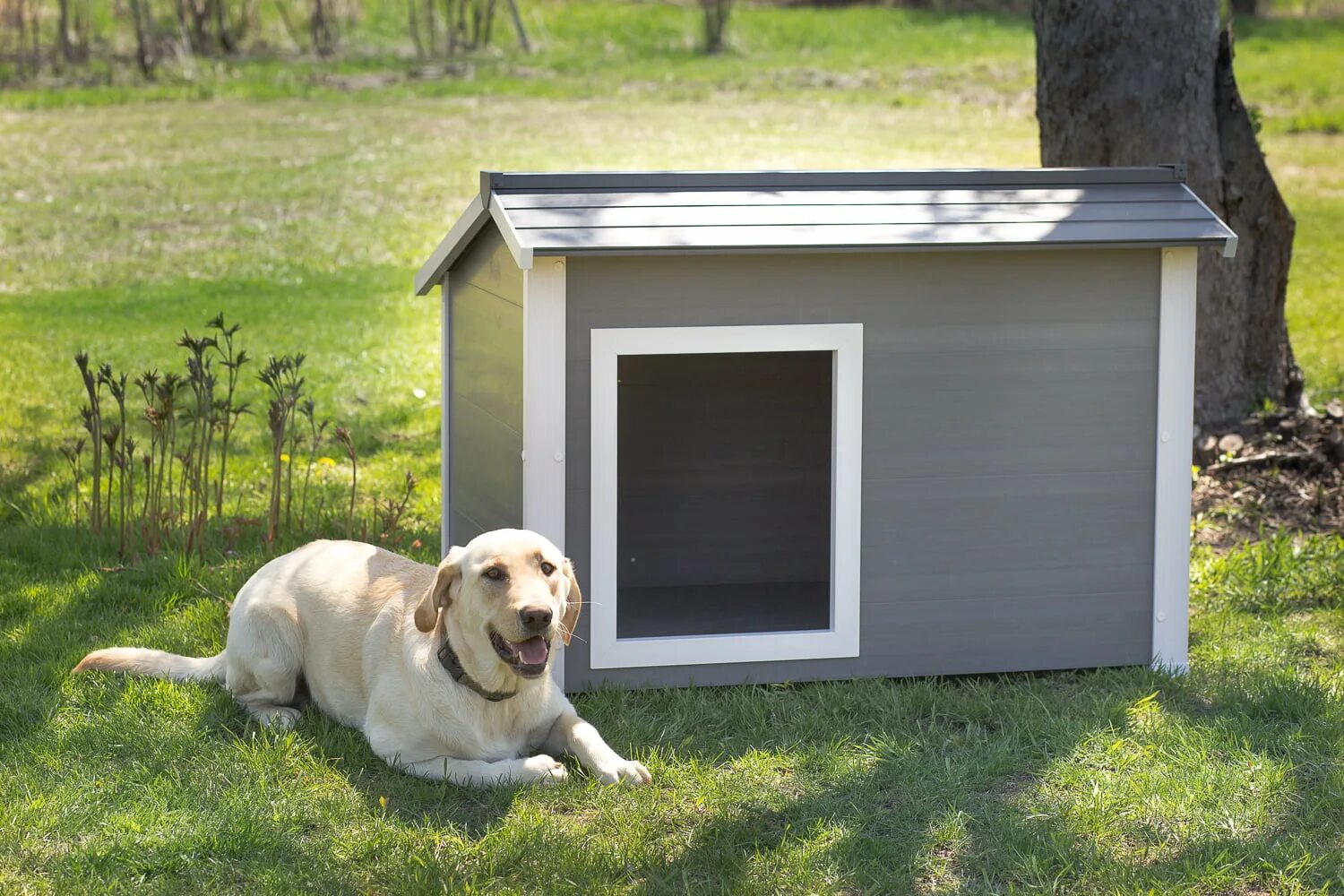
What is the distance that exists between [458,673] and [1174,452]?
8.20 feet

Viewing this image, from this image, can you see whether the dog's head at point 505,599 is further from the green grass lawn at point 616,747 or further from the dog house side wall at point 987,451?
the dog house side wall at point 987,451

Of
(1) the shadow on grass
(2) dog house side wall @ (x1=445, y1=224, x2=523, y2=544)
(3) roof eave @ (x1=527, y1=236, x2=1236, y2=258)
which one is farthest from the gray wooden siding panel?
(1) the shadow on grass

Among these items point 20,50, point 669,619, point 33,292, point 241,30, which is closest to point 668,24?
point 241,30

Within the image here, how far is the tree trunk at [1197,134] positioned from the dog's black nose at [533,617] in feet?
15.1

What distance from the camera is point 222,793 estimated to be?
160 inches

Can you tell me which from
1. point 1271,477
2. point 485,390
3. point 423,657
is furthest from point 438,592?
point 1271,477

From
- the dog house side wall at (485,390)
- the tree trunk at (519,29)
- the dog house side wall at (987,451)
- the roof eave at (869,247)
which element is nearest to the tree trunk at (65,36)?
the tree trunk at (519,29)

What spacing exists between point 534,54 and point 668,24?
3.22 metres

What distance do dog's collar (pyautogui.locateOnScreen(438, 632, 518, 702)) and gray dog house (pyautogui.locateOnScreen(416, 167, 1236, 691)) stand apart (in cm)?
67

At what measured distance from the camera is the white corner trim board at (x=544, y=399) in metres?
4.66

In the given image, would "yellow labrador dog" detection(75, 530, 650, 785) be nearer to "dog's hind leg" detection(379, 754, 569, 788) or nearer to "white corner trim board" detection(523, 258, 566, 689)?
"dog's hind leg" detection(379, 754, 569, 788)

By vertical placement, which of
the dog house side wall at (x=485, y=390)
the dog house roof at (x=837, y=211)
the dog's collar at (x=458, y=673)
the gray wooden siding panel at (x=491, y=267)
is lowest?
the dog's collar at (x=458, y=673)

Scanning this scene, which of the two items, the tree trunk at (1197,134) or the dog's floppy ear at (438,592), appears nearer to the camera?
the dog's floppy ear at (438,592)

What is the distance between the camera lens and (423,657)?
4.21 meters
